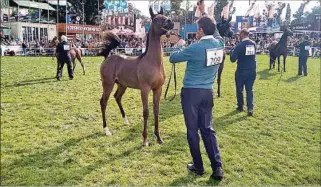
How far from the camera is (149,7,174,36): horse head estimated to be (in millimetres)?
5195

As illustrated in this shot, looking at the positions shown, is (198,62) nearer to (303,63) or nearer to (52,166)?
(52,166)

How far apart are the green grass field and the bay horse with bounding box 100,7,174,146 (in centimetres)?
66

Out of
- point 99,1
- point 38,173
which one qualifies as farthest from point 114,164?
point 99,1

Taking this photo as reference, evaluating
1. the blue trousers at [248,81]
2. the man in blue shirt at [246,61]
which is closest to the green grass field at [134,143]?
the blue trousers at [248,81]

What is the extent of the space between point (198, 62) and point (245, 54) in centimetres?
403

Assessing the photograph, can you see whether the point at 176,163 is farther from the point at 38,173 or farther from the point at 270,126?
the point at 270,126

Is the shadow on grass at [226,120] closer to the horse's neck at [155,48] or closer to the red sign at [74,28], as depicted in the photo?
the horse's neck at [155,48]

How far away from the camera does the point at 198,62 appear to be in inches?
166

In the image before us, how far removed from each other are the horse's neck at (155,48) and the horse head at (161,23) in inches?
6.5

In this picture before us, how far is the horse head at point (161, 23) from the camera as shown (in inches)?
205

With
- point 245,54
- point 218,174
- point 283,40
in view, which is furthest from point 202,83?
point 283,40

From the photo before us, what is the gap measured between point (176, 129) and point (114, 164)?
2177mm

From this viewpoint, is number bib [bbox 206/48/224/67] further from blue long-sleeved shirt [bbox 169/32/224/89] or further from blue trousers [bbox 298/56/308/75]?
blue trousers [bbox 298/56/308/75]

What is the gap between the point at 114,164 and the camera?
4.89m
